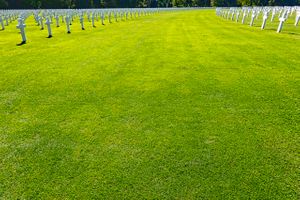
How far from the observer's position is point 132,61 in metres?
8.37

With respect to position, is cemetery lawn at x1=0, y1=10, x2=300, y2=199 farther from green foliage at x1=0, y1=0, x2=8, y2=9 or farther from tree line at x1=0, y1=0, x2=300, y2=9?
tree line at x1=0, y1=0, x2=300, y2=9

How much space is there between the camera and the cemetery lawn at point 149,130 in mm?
2912

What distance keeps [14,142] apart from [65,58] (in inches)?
219

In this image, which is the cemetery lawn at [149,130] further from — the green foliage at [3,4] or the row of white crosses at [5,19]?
the green foliage at [3,4]

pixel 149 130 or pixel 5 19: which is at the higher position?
pixel 149 130

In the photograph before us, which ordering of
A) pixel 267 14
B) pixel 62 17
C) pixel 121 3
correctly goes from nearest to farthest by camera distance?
pixel 267 14 < pixel 62 17 < pixel 121 3

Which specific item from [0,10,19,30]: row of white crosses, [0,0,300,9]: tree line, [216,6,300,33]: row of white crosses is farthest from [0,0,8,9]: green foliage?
[216,6,300,33]: row of white crosses

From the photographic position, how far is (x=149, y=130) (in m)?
4.07

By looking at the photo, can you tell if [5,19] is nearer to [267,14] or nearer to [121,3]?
[267,14]

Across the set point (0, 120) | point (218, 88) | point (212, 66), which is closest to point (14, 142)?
point (0, 120)

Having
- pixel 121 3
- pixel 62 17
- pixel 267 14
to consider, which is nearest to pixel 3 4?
pixel 121 3

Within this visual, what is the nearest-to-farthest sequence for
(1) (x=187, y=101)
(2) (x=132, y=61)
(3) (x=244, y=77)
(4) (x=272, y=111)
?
(4) (x=272, y=111)
(1) (x=187, y=101)
(3) (x=244, y=77)
(2) (x=132, y=61)

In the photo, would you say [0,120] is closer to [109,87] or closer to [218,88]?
[109,87]

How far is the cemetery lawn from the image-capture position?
2.91 metres
